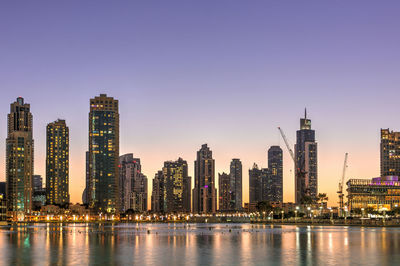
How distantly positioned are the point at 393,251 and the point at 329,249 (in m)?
10.7

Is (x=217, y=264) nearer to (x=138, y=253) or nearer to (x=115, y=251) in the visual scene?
(x=138, y=253)

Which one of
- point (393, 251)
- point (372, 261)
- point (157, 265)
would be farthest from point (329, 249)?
point (157, 265)

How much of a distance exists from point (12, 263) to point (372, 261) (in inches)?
1883

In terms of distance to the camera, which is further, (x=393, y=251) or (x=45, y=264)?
(x=393, y=251)

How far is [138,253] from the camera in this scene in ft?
279

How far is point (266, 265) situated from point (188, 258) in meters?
14.3

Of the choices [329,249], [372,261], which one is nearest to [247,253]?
[329,249]

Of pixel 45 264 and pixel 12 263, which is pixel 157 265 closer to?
pixel 45 264

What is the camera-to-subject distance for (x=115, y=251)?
89.5 m

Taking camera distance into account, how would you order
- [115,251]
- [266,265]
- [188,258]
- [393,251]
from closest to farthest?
[266,265], [188,258], [393,251], [115,251]

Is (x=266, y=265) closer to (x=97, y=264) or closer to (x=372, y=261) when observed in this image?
(x=372, y=261)

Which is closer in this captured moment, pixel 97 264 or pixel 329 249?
pixel 97 264

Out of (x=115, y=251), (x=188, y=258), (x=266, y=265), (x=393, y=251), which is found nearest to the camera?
(x=266, y=265)

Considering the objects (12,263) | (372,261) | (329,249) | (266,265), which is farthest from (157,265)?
(329,249)
